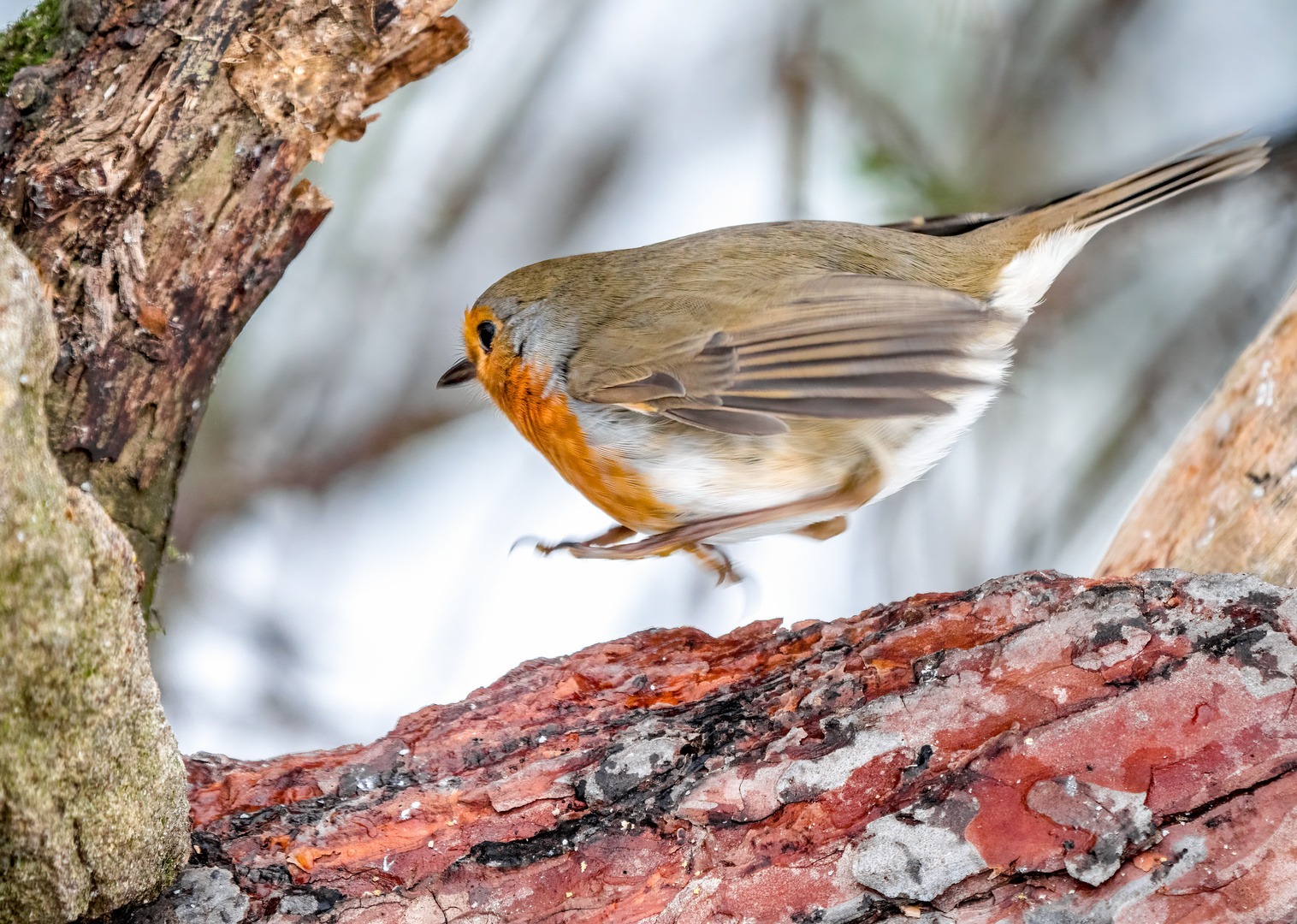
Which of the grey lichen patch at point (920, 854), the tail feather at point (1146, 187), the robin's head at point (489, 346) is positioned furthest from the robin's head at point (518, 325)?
the grey lichen patch at point (920, 854)

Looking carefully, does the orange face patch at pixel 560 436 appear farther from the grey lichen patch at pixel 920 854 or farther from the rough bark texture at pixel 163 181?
the grey lichen patch at pixel 920 854

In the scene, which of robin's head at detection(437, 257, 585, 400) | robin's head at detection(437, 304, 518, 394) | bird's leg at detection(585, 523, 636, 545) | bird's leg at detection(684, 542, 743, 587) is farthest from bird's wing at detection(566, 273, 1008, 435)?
bird's leg at detection(684, 542, 743, 587)

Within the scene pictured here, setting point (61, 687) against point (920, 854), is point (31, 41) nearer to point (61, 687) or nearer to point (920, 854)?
point (61, 687)

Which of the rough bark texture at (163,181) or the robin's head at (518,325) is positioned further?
the robin's head at (518,325)

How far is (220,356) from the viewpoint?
1.90m

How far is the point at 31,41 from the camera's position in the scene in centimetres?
166

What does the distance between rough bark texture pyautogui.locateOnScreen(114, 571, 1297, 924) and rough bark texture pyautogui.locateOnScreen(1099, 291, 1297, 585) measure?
674 millimetres

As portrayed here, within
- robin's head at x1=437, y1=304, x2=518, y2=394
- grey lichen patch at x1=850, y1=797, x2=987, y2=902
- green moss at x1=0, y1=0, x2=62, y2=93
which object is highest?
green moss at x1=0, y1=0, x2=62, y2=93

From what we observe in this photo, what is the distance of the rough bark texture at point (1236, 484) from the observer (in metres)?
1.88

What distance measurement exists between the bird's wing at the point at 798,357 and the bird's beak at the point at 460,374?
1.50 feet

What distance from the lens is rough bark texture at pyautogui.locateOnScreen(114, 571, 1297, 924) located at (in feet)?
3.84

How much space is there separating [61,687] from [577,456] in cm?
111

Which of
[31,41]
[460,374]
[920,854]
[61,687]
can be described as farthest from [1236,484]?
[31,41]

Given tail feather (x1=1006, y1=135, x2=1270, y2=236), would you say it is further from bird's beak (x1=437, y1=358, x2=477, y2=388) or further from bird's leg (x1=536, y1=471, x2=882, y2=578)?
bird's beak (x1=437, y1=358, x2=477, y2=388)
